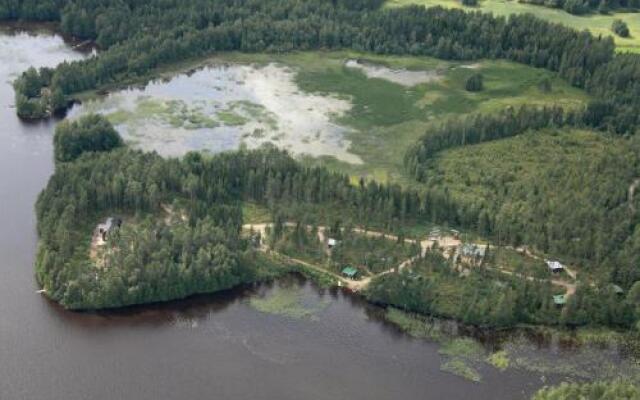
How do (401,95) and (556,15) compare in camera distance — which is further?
(556,15)

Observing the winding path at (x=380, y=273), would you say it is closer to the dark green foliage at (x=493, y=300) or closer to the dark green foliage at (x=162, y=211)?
the dark green foliage at (x=493, y=300)

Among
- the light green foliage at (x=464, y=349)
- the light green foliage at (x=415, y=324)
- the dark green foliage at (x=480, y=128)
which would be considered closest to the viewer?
the light green foliage at (x=464, y=349)

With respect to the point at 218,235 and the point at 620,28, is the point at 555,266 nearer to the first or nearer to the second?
the point at 218,235

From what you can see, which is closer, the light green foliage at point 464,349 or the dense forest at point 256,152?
the light green foliage at point 464,349

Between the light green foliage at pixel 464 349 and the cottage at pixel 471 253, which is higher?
the cottage at pixel 471 253

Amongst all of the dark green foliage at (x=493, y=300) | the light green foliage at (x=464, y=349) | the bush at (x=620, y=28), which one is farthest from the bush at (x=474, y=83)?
the light green foliage at (x=464, y=349)

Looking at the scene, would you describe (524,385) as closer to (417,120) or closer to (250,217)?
(250,217)

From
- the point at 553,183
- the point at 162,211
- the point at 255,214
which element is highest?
the point at 553,183

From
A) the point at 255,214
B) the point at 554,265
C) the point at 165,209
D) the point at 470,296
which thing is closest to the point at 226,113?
the point at 255,214
